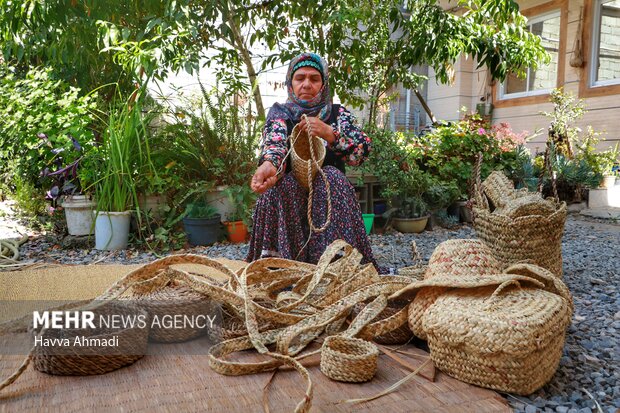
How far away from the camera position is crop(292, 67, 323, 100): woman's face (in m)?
2.51

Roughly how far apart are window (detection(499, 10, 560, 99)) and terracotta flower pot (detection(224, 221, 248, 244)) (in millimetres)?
5142

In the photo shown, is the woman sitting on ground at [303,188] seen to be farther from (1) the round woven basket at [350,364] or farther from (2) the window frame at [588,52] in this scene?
(2) the window frame at [588,52]

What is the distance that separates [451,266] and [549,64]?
256 inches

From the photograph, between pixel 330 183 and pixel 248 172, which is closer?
pixel 330 183

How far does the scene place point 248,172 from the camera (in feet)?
13.9

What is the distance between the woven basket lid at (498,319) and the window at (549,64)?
20.8 ft

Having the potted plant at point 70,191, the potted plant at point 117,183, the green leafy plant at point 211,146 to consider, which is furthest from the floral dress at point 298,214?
the potted plant at point 70,191

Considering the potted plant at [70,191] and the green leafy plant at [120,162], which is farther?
the potted plant at [70,191]

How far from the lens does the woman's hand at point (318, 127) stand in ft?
7.48

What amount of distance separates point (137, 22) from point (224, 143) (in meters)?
1.19

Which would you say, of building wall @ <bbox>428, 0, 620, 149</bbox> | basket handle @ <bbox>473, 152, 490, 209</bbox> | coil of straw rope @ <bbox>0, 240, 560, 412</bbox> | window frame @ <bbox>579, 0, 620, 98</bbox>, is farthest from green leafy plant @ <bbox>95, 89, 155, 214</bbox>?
window frame @ <bbox>579, 0, 620, 98</bbox>

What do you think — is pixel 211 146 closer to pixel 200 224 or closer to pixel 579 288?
pixel 200 224

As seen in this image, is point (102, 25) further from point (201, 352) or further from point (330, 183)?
point (201, 352)

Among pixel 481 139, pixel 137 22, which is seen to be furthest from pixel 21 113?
pixel 481 139
